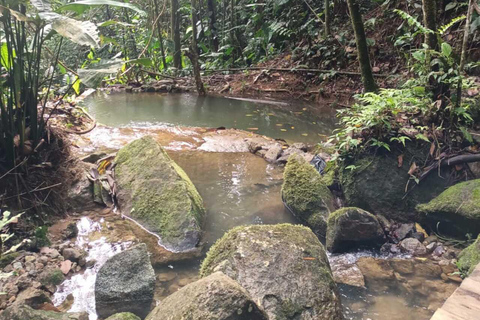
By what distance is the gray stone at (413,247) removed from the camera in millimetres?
3520

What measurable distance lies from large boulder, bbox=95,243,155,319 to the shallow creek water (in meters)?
0.10

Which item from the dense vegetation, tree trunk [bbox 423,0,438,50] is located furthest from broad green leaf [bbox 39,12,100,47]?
tree trunk [bbox 423,0,438,50]

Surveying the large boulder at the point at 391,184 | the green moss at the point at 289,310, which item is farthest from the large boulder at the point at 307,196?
the green moss at the point at 289,310

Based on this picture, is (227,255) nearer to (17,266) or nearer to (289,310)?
(289,310)

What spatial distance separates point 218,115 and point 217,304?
696 centimetres

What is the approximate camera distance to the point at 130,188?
4.29 metres

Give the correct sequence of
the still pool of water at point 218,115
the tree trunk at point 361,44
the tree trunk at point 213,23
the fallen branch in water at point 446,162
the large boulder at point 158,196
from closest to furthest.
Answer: the large boulder at point 158,196 → the fallen branch in water at point 446,162 → the tree trunk at point 361,44 → the still pool of water at point 218,115 → the tree trunk at point 213,23

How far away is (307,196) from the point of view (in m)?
4.14

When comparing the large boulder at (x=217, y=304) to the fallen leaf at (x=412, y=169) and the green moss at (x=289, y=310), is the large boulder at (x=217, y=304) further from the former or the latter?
the fallen leaf at (x=412, y=169)

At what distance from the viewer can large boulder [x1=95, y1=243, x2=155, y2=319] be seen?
274cm

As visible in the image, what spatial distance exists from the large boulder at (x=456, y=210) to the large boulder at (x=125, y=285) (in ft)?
8.69

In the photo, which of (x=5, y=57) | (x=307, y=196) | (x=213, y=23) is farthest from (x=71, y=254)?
(x=213, y=23)

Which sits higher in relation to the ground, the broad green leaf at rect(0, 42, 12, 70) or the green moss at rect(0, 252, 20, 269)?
the broad green leaf at rect(0, 42, 12, 70)

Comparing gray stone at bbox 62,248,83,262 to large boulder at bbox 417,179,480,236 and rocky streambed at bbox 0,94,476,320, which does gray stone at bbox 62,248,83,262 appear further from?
large boulder at bbox 417,179,480,236
